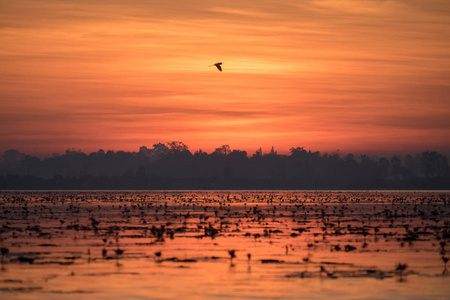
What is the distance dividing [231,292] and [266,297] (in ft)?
4.45

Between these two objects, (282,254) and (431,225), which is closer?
(282,254)

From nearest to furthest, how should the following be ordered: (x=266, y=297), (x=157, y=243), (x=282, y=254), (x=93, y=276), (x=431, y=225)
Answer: (x=266, y=297), (x=93, y=276), (x=282, y=254), (x=157, y=243), (x=431, y=225)

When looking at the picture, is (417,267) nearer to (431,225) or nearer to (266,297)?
(266,297)

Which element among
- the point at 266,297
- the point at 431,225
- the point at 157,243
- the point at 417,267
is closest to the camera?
the point at 266,297

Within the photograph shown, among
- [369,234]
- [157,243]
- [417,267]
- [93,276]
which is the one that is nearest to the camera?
[93,276]

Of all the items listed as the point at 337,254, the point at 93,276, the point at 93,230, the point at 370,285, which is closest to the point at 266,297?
the point at 370,285

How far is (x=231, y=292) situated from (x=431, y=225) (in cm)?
3352

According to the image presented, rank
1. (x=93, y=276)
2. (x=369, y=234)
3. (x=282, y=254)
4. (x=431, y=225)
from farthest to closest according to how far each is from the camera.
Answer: (x=431, y=225), (x=369, y=234), (x=282, y=254), (x=93, y=276)

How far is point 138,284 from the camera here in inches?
998

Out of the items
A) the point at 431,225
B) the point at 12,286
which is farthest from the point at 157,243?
the point at 431,225

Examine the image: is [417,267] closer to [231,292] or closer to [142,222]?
[231,292]

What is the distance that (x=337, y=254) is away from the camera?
112ft

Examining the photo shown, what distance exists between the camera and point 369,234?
4550 centimetres

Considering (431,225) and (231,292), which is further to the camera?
(431,225)
